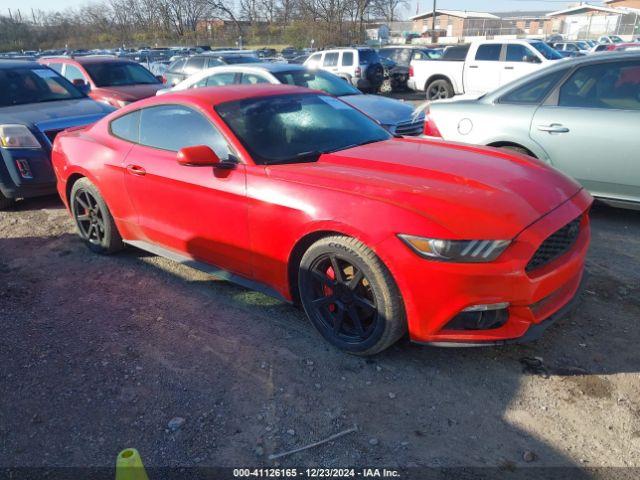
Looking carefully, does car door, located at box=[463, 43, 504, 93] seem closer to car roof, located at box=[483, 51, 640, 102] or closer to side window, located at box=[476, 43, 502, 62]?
side window, located at box=[476, 43, 502, 62]

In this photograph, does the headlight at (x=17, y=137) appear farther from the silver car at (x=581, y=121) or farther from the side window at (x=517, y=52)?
the side window at (x=517, y=52)

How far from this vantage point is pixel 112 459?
2.42 meters

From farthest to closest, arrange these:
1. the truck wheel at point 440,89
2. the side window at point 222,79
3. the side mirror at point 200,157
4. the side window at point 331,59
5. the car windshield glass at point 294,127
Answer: the side window at point 331,59 < the truck wheel at point 440,89 < the side window at point 222,79 < the car windshield glass at point 294,127 < the side mirror at point 200,157

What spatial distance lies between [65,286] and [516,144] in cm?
447

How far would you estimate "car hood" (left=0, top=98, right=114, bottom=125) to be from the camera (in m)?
6.07

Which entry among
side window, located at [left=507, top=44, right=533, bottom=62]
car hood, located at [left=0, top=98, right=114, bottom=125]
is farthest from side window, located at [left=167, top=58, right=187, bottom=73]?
side window, located at [left=507, top=44, right=533, bottom=62]

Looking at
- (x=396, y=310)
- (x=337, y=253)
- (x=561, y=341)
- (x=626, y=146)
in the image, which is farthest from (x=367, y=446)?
(x=626, y=146)

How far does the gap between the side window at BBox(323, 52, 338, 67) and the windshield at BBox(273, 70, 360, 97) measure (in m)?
9.10

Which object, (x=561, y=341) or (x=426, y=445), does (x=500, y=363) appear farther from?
(x=426, y=445)

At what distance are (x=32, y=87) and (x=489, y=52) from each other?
455 inches

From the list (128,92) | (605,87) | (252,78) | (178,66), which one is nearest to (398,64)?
(178,66)

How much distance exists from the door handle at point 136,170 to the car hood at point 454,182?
4.15ft

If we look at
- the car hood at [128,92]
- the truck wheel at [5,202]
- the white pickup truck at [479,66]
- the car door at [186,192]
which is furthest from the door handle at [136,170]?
the white pickup truck at [479,66]

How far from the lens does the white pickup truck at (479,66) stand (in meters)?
13.6
